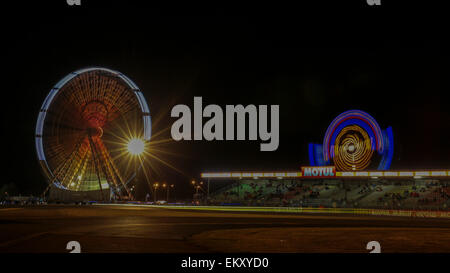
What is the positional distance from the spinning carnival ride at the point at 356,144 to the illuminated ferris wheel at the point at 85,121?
95.1 feet

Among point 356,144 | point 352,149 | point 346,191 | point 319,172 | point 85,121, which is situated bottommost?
point 346,191

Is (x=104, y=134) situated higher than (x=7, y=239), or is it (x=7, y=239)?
(x=104, y=134)

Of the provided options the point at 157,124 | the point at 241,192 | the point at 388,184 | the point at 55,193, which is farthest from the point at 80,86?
the point at 388,184

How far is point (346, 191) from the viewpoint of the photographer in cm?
6931

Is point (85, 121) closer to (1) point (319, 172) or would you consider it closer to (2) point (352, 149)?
(1) point (319, 172)

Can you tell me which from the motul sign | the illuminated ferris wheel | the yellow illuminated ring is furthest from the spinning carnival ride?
the illuminated ferris wheel

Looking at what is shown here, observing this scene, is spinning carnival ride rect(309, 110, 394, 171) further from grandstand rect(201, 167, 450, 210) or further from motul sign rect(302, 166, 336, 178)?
grandstand rect(201, 167, 450, 210)

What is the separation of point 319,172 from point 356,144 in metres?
6.99

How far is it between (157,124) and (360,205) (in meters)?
30.1

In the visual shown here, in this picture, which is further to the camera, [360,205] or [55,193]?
[55,193]

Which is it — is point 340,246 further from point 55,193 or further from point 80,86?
point 55,193

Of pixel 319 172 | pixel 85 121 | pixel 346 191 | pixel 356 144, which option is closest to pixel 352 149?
pixel 356 144

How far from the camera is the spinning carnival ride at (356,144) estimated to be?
2473 inches

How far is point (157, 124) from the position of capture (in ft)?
201
